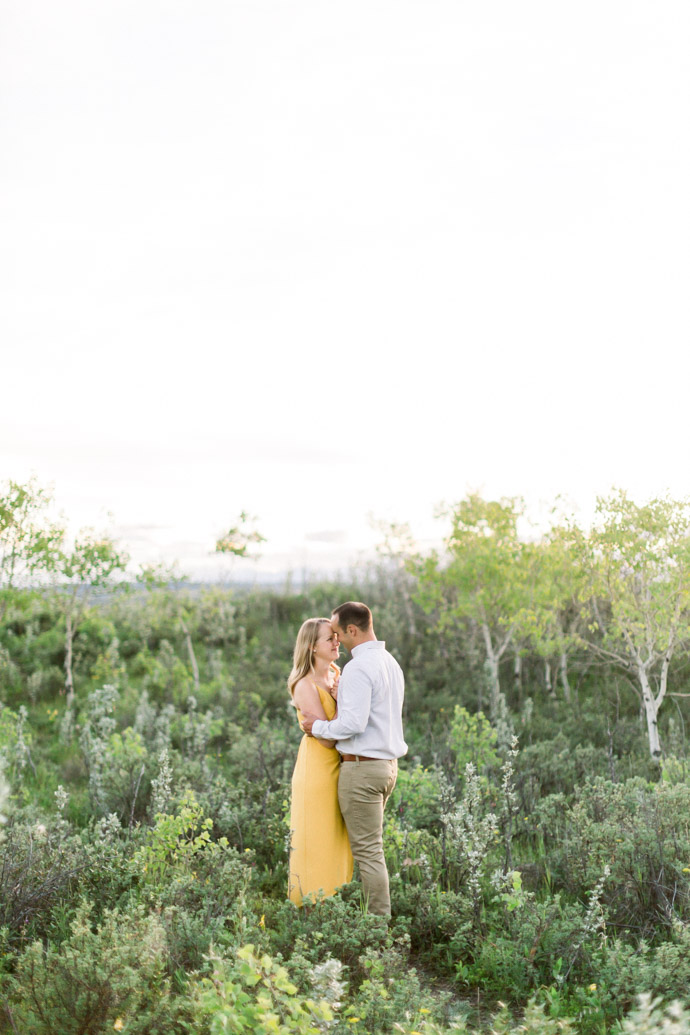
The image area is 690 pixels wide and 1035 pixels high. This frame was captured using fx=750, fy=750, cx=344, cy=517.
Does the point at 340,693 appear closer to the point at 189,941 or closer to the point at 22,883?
the point at 189,941

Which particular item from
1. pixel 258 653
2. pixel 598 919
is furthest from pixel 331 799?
pixel 258 653

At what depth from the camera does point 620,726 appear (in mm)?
8797

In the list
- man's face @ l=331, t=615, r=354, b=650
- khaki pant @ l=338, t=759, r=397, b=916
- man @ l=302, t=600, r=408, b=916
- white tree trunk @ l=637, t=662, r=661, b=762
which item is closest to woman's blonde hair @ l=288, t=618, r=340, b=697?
man's face @ l=331, t=615, r=354, b=650

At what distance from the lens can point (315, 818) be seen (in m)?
4.73

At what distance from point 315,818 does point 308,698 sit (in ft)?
2.42

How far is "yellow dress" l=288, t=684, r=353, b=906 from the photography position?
4.75 meters

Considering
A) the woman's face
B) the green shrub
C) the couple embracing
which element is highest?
the woman's face

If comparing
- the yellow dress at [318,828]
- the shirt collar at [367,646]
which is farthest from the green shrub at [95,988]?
the shirt collar at [367,646]

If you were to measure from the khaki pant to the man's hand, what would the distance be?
325 mm

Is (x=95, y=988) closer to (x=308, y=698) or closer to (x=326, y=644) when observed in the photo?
(x=308, y=698)

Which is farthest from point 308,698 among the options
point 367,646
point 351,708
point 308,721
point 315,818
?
point 315,818

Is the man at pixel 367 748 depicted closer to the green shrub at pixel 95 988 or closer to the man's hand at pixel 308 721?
the man's hand at pixel 308 721

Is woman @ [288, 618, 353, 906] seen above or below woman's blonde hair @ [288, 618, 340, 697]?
below

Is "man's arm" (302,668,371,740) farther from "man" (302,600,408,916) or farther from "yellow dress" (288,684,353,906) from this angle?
"yellow dress" (288,684,353,906)
